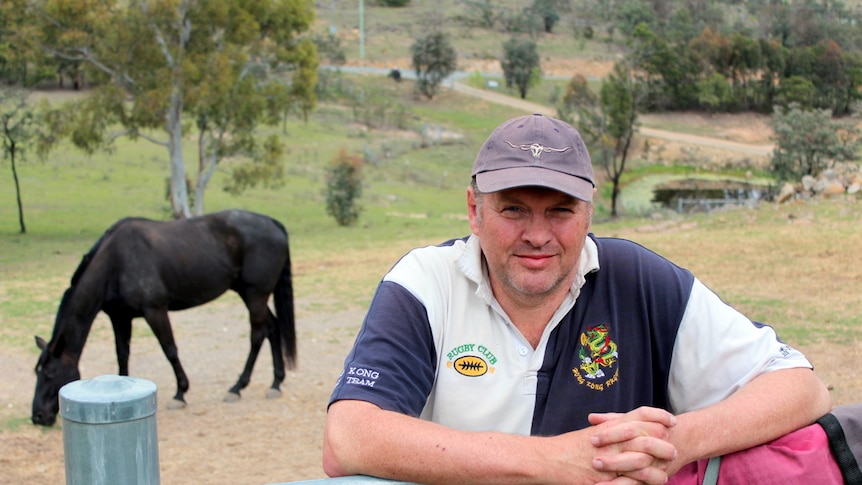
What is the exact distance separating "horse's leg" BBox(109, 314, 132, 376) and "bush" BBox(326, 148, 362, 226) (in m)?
16.2

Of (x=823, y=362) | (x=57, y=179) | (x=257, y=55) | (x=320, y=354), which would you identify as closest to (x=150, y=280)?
(x=320, y=354)

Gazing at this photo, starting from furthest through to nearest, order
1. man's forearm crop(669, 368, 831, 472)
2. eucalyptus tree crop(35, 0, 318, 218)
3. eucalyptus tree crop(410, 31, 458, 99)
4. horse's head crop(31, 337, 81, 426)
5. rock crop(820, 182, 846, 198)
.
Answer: eucalyptus tree crop(410, 31, 458, 99)
eucalyptus tree crop(35, 0, 318, 218)
rock crop(820, 182, 846, 198)
horse's head crop(31, 337, 81, 426)
man's forearm crop(669, 368, 831, 472)

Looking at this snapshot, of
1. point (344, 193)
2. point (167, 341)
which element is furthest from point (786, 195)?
point (167, 341)

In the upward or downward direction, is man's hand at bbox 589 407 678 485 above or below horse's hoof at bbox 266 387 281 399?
above

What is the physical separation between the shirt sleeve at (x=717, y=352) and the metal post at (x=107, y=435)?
52.0 inches

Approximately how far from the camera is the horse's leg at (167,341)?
767cm

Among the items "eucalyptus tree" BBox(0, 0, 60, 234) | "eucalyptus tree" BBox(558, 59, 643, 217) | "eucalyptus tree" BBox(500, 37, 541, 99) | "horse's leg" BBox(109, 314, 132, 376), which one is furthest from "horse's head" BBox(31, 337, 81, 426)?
"eucalyptus tree" BBox(500, 37, 541, 99)

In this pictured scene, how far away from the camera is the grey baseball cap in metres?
2.19

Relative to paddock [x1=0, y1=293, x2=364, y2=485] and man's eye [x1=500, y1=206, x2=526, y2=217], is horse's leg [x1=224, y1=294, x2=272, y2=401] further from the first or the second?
man's eye [x1=500, y1=206, x2=526, y2=217]

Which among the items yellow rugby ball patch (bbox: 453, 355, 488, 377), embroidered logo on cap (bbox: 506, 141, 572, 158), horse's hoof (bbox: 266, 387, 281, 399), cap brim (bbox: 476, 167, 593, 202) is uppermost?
embroidered logo on cap (bbox: 506, 141, 572, 158)

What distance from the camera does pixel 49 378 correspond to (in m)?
6.87

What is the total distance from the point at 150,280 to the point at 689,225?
13.1 meters

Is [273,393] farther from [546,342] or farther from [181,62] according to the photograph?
[181,62]

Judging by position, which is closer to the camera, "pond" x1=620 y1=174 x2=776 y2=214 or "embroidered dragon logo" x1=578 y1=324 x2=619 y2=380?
"embroidered dragon logo" x1=578 y1=324 x2=619 y2=380
